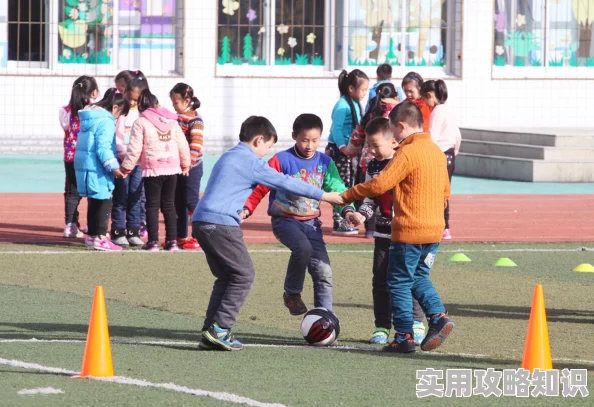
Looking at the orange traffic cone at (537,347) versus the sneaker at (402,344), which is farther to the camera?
the sneaker at (402,344)

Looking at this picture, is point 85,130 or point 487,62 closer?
point 85,130

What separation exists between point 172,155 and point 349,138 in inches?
91.3

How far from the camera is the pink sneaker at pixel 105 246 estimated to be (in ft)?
44.8

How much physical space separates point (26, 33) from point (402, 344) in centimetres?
1730

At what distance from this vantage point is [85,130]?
13.5 meters

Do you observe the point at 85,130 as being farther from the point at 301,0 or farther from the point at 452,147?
the point at 301,0

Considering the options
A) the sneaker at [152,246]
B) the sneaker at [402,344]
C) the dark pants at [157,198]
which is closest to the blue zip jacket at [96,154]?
the dark pants at [157,198]

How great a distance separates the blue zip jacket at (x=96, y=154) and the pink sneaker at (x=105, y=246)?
0.49 meters

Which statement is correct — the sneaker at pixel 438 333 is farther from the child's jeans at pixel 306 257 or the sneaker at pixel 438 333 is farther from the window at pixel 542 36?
the window at pixel 542 36

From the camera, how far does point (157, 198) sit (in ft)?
44.2

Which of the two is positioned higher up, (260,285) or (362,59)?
(362,59)

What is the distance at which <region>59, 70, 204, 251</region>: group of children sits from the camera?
1327 cm

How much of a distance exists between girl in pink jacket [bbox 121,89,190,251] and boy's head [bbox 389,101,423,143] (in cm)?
505

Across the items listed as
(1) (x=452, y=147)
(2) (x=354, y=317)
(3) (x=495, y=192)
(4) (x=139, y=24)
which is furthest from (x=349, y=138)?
(4) (x=139, y=24)
